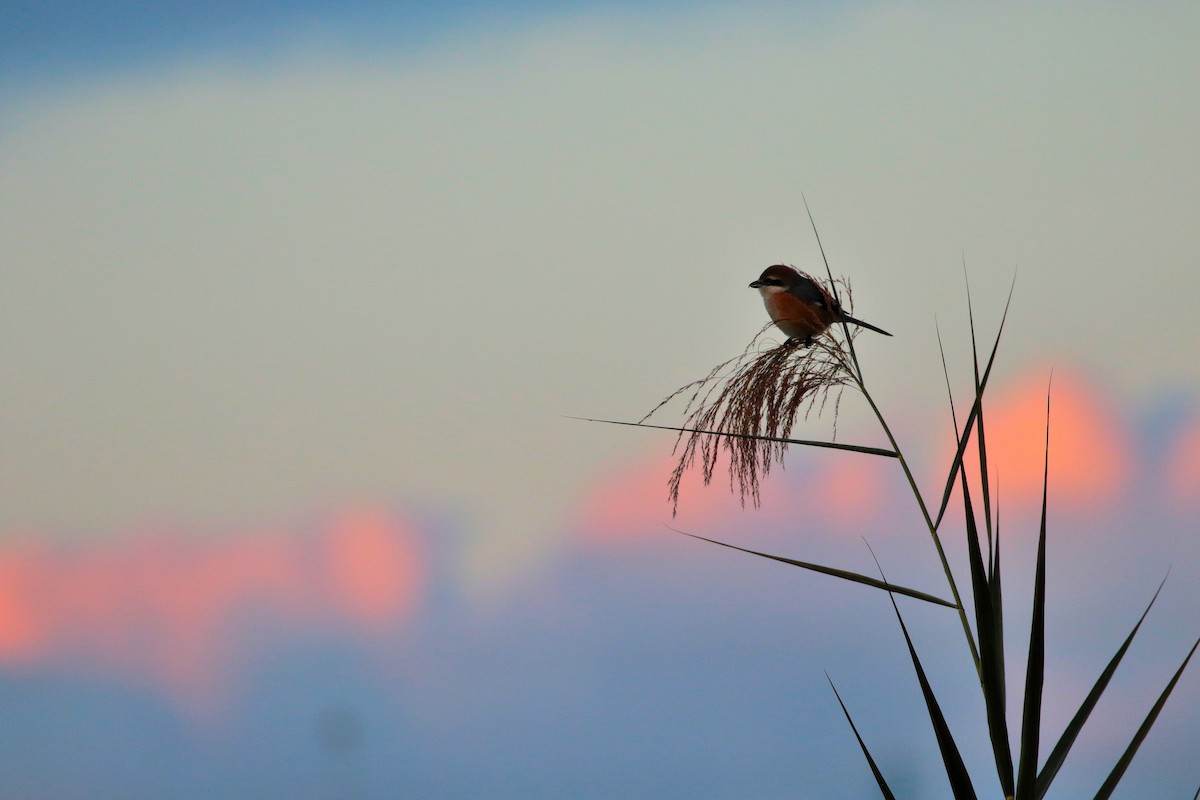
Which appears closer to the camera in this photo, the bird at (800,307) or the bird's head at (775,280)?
the bird at (800,307)

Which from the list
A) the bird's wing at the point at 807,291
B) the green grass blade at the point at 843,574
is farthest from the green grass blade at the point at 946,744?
the bird's wing at the point at 807,291

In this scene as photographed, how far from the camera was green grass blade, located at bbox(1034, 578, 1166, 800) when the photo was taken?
261 cm

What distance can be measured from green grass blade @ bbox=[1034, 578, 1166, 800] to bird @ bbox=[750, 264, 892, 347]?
1.12 metres

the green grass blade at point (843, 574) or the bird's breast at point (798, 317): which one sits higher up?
the bird's breast at point (798, 317)

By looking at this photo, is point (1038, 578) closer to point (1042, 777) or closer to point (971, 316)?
point (1042, 777)

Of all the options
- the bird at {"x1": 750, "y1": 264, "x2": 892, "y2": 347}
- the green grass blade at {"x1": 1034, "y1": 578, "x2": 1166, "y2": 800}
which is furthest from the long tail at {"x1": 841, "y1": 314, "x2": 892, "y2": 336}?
the green grass blade at {"x1": 1034, "y1": 578, "x2": 1166, "y2": 800}

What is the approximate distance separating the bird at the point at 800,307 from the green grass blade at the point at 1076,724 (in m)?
1.12

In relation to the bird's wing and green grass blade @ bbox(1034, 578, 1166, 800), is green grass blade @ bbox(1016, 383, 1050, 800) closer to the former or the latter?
green grass blade @ bbox(1034, 578, 1166, 800)

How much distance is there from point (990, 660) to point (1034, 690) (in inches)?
5.0

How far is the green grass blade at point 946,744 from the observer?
261 cm

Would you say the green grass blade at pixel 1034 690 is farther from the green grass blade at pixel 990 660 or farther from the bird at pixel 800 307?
the bird at pixel 800 307

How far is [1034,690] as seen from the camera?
2.64 meters

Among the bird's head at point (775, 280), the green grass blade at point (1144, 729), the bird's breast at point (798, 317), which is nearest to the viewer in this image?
the green grass blade at point (1144, 729)

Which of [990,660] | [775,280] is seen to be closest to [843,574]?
[990,660]
